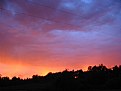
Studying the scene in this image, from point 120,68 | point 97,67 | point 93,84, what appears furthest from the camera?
point 97,67

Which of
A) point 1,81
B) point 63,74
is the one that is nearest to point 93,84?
point 63,74

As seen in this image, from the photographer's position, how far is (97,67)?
121812 millimetres

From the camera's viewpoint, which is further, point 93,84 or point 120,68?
point 120,68

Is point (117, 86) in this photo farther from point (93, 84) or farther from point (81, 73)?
point (81, 73)

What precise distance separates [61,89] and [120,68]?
46824mm

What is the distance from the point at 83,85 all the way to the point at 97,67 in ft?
141

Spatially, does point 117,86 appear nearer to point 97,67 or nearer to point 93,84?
point 93,84

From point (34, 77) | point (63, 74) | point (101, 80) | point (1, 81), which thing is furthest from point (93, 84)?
point (34, 77)

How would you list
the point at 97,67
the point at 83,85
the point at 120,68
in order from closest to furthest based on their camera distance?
the point at 83,85 < the point at 120,68 < the point at 97,67

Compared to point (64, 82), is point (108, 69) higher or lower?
higher

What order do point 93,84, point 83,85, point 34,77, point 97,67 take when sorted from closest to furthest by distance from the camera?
1. point 83,85
2. point 93,84
3. point 97,67
4. point 34,77

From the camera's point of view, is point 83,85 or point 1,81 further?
point 1,81

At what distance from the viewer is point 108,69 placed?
113875 millimetres

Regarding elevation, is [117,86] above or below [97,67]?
below
